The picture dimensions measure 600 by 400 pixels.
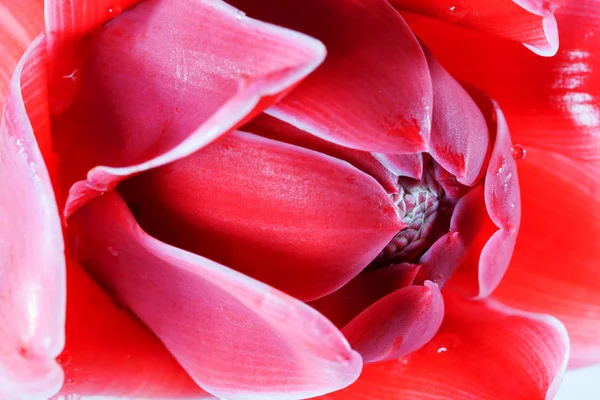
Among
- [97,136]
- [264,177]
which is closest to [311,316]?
[264,177]

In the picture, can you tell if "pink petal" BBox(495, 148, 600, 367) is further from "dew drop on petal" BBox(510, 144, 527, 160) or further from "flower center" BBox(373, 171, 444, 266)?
"flower center" BBox(373, 171, 444, 266)

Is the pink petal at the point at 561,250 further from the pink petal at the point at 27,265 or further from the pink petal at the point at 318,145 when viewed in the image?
the pink petal at the point at 27,265

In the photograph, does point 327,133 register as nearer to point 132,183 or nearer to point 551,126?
point 132,183

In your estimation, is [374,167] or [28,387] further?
[374,167]

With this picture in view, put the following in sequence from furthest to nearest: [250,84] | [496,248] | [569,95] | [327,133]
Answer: [569,95] < [496,248] < [327,133] < [250,84]

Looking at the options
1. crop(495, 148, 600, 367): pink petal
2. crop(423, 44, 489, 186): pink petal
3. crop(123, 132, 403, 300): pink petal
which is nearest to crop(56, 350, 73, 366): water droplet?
crop(123, 132, 403, 300): pink petal

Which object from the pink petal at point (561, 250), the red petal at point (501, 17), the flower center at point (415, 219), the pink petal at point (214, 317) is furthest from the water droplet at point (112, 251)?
the pink petal at point (561, 250)
